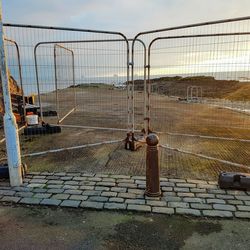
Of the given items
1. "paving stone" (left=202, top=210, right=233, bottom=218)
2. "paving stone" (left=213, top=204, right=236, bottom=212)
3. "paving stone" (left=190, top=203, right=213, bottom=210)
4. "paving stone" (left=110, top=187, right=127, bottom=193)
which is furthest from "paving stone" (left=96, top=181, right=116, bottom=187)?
"paving stone" (left=213, top=204, right=236, bottom=212)

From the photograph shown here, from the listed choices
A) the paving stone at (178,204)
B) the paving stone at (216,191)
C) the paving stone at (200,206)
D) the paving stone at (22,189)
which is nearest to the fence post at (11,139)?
the paving stone at (22,189)

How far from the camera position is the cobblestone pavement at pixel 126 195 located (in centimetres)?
361

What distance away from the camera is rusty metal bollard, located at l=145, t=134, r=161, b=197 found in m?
3.88

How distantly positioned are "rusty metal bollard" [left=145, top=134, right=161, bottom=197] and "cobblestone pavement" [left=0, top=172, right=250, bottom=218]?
0.12 metres

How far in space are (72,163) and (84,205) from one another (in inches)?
66.9

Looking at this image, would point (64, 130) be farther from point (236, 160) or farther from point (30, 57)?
point (236, 160)

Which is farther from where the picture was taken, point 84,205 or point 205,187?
point 205,187

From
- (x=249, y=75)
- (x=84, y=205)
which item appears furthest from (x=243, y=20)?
(x=84, y=205)

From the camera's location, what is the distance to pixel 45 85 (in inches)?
308

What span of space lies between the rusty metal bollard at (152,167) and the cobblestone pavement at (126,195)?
0.38 ft

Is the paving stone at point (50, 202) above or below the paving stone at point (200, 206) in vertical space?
above

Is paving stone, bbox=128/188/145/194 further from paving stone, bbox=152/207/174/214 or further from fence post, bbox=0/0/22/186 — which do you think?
fence post, bbox=0/0/22/186

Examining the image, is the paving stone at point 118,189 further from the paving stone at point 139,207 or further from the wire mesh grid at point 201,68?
the wire mesh grid at point 201,68

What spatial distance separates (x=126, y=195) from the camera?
398 centimetres
